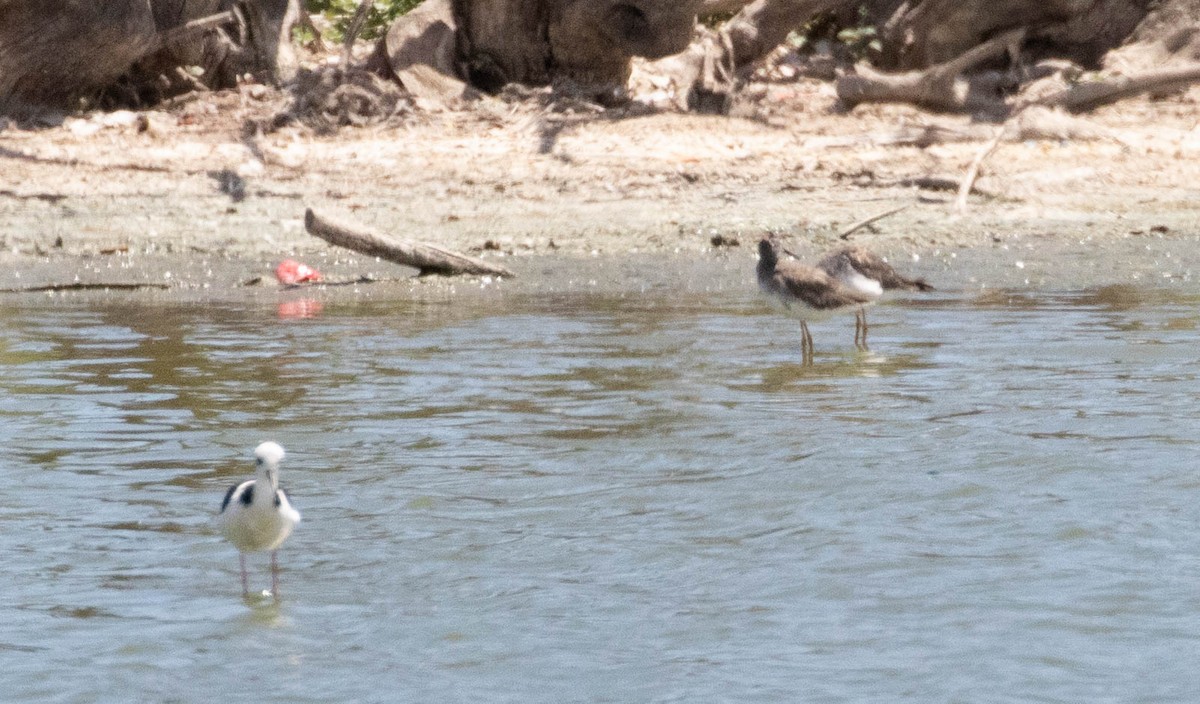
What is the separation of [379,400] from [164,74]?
35.1 feet

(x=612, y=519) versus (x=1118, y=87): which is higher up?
(x=1118, y=87)

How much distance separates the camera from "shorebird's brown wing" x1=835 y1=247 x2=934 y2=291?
11625mm

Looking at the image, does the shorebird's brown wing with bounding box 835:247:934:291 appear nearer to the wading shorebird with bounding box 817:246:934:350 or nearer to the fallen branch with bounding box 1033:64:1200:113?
the wading shorebird with bounding box 817:246:934:350

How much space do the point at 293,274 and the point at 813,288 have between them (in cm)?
458

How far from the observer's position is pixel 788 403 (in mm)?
8695

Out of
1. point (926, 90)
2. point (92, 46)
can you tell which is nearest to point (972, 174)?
point (926, 90)

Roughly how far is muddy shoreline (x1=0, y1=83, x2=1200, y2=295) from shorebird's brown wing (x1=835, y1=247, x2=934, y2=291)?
1483 mm

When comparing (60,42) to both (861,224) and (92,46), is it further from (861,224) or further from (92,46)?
(861,224)

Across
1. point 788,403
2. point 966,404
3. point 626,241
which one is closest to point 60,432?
point 788,403

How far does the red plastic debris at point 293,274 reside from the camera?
13.6 m

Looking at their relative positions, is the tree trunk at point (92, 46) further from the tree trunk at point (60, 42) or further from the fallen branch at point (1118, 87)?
the fallen branch at point (1118, 87)

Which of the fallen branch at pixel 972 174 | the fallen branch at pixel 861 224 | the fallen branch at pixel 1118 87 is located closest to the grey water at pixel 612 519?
the fallen branch at pixel 861 224

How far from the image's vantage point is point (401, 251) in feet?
43.6

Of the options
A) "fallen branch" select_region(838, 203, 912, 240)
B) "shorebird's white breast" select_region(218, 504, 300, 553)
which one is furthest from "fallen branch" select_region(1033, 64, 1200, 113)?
"shorebird's white breast" select_region(218, 504, 300, 553)
